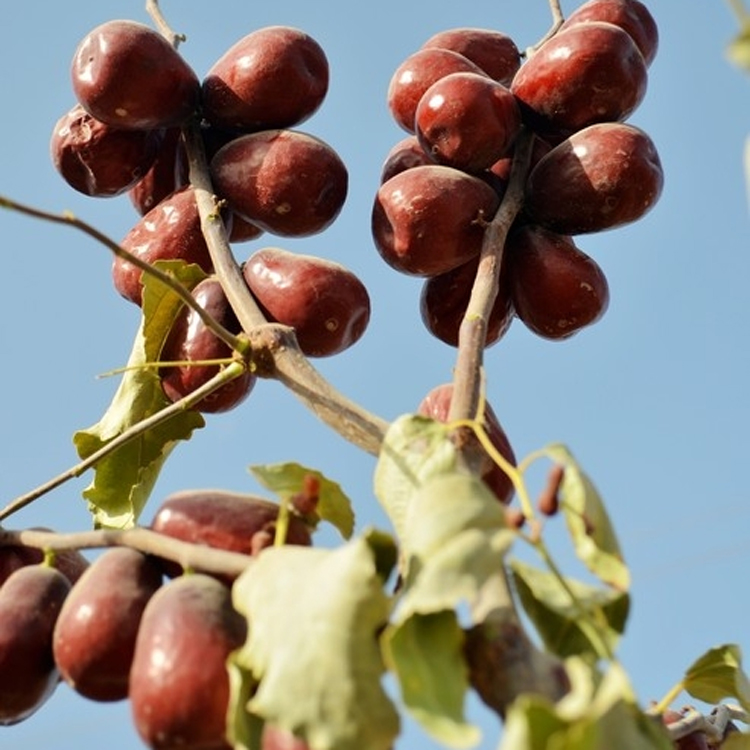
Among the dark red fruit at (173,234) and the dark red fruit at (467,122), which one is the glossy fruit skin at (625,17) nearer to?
the dark red fruit at (467,122)

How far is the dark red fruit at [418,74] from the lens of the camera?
2.37 m

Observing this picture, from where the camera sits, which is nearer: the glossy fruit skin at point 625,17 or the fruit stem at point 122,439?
the fruit stem at point 122,439

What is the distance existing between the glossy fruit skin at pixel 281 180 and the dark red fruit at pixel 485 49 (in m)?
0.41

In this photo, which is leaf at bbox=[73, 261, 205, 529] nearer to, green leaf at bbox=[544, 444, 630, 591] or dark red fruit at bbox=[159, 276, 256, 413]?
dark red fruit at bbox=[159, 276, 256, 413]

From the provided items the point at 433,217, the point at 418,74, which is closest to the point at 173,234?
the point at 433,217

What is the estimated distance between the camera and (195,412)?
209cm

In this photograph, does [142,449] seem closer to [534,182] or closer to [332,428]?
[332,428]

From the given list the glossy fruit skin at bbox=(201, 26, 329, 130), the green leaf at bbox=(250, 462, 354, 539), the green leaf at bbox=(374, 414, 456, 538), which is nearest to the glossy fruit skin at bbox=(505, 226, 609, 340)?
the glossy fruit skin at bbox=(201, 26, 329, 130)

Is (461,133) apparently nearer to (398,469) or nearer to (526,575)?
(398,469)

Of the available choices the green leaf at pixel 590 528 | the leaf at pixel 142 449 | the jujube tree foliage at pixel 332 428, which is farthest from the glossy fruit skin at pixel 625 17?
the green leaf at pixel 590 528

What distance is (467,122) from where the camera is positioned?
2.13 metres

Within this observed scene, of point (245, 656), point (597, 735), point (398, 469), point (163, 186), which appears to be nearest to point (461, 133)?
point (163, 186)

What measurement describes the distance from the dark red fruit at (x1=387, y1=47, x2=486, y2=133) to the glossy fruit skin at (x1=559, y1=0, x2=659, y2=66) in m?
0.21

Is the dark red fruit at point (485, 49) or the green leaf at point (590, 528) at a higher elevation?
the dark red fruit at point (485, 49)
